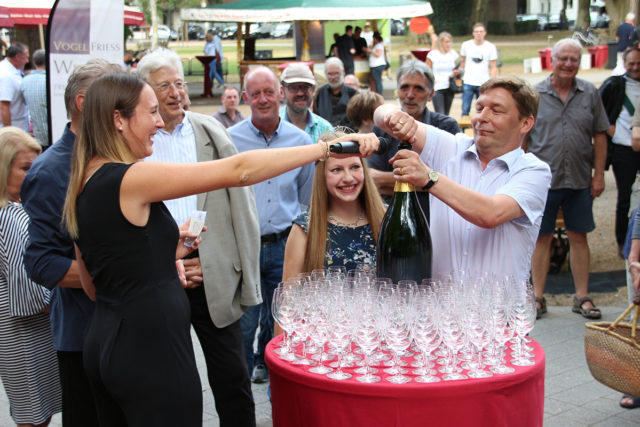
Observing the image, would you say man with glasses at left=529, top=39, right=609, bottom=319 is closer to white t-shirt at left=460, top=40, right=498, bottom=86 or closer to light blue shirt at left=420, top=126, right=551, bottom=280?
light blue shirt at left=420, top=126, right=551, bottom=280

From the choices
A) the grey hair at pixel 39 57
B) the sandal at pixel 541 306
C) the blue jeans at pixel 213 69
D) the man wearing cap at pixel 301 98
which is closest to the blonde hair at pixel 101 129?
the man wearing cap at pixel 301 98

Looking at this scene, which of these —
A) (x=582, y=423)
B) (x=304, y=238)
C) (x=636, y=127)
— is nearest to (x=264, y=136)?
(x=304, y=238)

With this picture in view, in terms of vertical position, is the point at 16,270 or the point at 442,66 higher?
the point at 442,66

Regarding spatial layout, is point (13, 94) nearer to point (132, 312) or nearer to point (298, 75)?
point (298, 75)

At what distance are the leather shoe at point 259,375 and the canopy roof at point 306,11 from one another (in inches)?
660

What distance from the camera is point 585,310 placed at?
5.99 metres

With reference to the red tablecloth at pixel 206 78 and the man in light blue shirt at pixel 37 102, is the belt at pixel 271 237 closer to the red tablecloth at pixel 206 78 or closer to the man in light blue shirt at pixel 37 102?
the man in light blue shirt at pixel 37 102

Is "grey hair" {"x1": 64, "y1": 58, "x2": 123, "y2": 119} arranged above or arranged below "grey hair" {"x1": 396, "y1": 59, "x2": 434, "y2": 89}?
below

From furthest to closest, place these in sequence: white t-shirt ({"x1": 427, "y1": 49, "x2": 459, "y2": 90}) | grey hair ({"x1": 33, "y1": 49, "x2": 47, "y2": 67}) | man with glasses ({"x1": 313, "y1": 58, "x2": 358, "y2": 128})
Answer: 1. white t-shirt ({"x1": 427, "y1": 49, "x2": 459, "y2": 90})
2. grey hair ({"x1": 33, "y1": 49, "x2": 47, "y2": 67})
3. man with glasses ({"x1": 313, "y1": 58, "x2": 358, "y2": 128})

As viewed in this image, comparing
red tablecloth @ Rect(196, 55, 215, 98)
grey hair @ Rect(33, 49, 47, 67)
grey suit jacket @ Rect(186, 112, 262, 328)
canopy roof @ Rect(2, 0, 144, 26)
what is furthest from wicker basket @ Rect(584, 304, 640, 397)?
red tablecloth @ Rect(196, 55, 215, 98)

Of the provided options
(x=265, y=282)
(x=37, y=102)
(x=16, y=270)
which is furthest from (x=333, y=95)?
(x=16, y=270)

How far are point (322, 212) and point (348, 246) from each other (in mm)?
213

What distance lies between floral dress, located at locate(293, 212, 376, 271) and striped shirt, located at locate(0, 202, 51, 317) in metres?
1.44

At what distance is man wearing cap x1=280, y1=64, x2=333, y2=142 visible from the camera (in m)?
5.84
